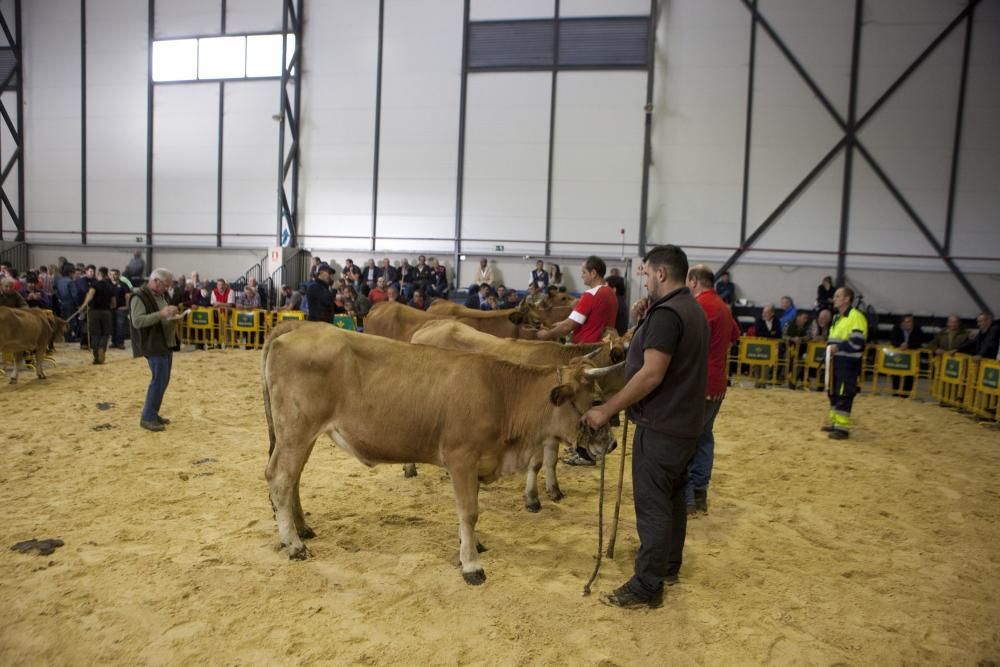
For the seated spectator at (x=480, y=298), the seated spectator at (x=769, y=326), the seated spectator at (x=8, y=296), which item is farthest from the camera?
the seated spectator at (x=480, y=298)

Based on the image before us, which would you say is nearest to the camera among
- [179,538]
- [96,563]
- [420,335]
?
[96,563]

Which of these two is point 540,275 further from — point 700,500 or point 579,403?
point 579,403

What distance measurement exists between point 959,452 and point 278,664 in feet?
30.4

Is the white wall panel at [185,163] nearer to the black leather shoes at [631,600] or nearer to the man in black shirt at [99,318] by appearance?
the man in black shirt at [99,318]

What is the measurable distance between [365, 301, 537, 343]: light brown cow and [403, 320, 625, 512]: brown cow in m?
1.94

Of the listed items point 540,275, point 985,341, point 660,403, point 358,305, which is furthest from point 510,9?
point 660,403

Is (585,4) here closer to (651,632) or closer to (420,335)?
(420,335)

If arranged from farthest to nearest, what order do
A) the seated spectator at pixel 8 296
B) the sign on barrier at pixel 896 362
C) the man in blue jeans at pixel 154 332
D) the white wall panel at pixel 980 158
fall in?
the white wall panel at pixel 980 158
the sign on barrier at pixel 896 362
the seated spectator at pixel 8 296
the man in blue jeans at pixel 154 332

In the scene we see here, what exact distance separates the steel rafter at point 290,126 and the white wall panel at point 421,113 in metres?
3.22

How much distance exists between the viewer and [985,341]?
12.0 metres

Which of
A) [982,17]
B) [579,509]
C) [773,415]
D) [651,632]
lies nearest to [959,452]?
[773,415]

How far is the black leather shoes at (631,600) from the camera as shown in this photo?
4152mm

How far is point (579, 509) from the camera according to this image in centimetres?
609

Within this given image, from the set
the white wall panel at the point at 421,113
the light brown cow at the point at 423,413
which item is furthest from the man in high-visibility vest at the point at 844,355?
the white wall panel at the point at 421,113
